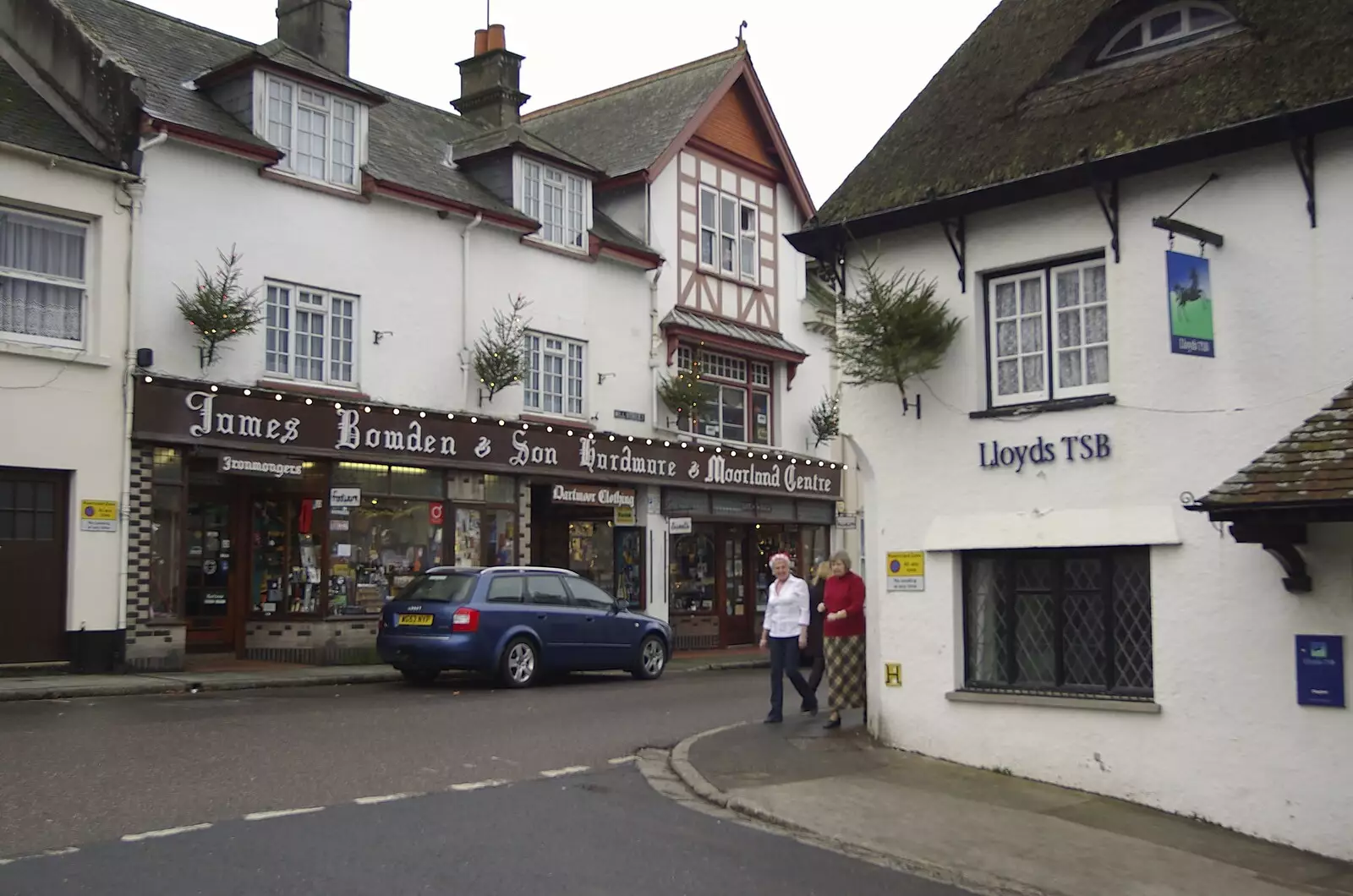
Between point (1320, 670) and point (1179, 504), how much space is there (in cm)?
158

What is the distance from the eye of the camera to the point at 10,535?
17641 mm

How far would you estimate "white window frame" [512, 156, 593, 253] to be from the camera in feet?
81.5

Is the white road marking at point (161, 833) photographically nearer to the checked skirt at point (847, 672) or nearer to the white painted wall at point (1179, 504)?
the white painted wall at point (1179, 504)

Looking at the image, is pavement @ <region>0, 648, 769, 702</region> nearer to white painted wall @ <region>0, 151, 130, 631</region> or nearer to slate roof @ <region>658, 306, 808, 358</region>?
white painted wall @ <region>0, 151, 130, 631</region>

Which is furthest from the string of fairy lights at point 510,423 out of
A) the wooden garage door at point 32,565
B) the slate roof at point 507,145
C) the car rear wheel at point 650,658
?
the car rear wheel at point 650,658

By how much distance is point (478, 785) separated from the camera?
1034 centimetres

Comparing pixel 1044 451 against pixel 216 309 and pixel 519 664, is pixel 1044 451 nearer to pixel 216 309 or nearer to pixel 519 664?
pixel 519 664

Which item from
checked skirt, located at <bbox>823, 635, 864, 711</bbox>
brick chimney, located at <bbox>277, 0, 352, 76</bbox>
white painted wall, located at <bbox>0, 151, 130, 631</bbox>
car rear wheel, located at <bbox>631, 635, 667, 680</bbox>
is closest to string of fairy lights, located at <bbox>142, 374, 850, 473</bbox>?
white painted wall, located at <bbox>0, 151, 130, 631</bbox>

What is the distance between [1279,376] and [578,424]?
16357 millimetres

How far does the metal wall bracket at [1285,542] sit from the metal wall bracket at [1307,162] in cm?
232

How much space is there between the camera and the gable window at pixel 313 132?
2106cm

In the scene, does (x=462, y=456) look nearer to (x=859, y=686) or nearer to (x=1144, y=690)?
(x=859, y=686)

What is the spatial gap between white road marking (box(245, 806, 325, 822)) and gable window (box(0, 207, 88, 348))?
1096 cm

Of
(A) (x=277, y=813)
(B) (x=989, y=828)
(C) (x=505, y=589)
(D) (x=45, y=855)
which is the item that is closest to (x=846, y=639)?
(B) (x=989, y=828)
